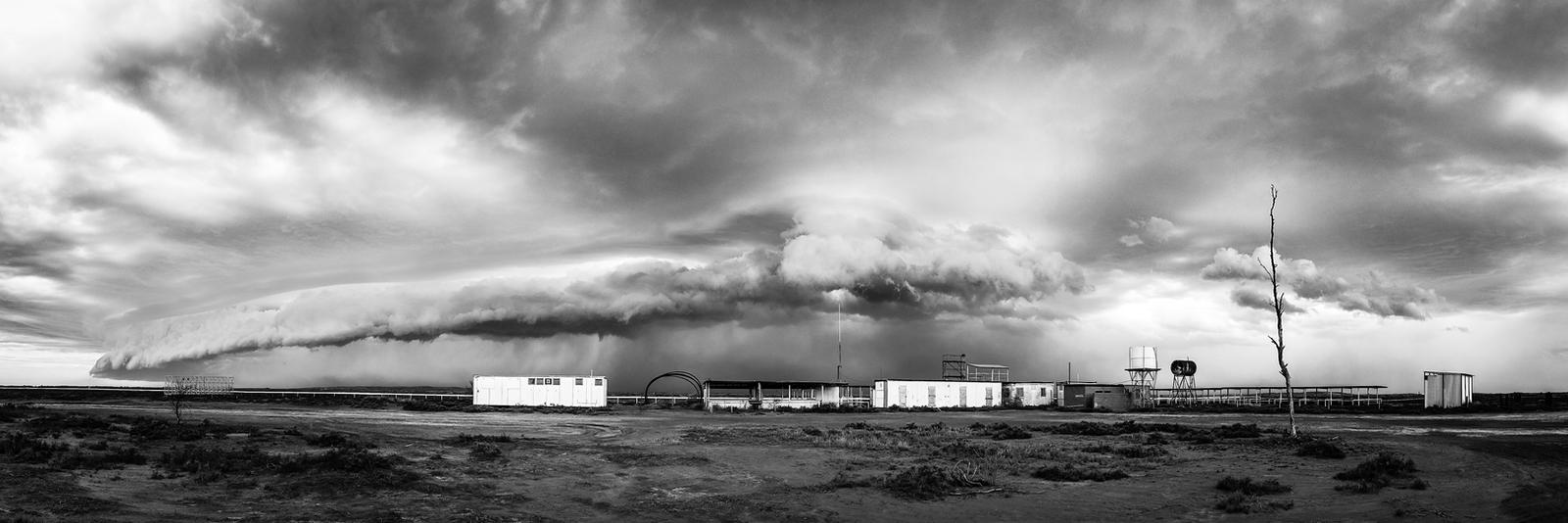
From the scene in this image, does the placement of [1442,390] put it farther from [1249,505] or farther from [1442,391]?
[1249,505]

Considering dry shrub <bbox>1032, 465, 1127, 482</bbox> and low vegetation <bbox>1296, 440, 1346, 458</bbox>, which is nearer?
dry shrub <bbox>1032, 465, 1127, 482</bbox>

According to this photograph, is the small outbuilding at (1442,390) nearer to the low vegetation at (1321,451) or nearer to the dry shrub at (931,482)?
the low vegetation at (1321,451)

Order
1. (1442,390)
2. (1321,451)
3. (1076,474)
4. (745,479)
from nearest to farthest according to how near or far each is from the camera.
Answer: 1. (1076,474)
2. (745,479)
3. (1321,451)
4. (1442,390)

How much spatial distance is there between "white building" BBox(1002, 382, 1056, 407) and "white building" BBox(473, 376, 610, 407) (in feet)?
154

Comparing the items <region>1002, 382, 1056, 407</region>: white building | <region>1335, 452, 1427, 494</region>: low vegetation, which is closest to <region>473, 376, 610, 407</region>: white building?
<region>1002, 382, 1056, 407</region>: white building

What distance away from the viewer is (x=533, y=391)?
81062 mm

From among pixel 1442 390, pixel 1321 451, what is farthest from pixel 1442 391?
pixel 1321 451

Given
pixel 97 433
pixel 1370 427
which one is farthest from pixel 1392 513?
pixel 97 433

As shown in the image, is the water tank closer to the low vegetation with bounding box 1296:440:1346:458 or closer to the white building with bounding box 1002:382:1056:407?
the white building with bounding box 1002:382:1056:407

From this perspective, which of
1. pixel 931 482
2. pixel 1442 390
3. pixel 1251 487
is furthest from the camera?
pixel 1442 390

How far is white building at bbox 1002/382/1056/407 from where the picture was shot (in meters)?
99.9

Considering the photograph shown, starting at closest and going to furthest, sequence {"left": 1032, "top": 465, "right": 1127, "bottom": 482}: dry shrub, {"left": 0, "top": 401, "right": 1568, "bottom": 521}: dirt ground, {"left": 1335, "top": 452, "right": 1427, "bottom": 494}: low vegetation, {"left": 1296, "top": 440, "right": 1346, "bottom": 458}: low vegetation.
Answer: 1. {"left": 0, "top": 401, "right": 1568, "bottom": 521}: dirt ground
2. {"left": 1335, "top": 452, "right": 1427, "bottom": 494}: low vegetation
3. {"left": 1032, "top": 465, "right": 1127, "bottom": 482}: dry shrub
4. {"left": 1296, "top": 440, "right": 1346, "bottom": 458}: low vegetation

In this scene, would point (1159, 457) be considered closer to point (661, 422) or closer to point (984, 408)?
point (661, 422)

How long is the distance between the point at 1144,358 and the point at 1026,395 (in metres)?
13.6
